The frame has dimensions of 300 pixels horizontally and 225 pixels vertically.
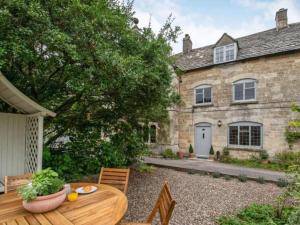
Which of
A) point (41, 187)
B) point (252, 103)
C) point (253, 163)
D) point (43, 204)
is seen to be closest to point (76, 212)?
point (43, 204)

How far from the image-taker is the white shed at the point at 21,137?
4773 millimetres

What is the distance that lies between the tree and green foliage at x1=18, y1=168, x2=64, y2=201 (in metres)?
2.18

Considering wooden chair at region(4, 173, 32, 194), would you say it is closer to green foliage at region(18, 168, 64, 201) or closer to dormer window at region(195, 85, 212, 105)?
green foliage at region(18, 168, 64, 201)

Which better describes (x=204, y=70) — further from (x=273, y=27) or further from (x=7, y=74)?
(x=7, y=74)

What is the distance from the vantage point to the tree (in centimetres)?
375

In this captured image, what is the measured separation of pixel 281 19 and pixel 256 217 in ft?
43.1

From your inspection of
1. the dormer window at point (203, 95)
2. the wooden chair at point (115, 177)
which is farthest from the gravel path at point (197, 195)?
the dormer window at point (203, 95)

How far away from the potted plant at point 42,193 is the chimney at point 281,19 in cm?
1533

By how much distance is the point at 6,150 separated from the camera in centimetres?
503

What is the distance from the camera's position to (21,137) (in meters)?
5.31

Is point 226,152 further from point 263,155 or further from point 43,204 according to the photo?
point 43,204

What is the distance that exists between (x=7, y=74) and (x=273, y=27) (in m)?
15.3

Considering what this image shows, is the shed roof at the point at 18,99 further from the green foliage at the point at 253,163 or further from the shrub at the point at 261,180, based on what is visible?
the green foliage at the point at 253,163

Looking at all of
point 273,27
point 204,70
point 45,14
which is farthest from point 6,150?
point 273,27
